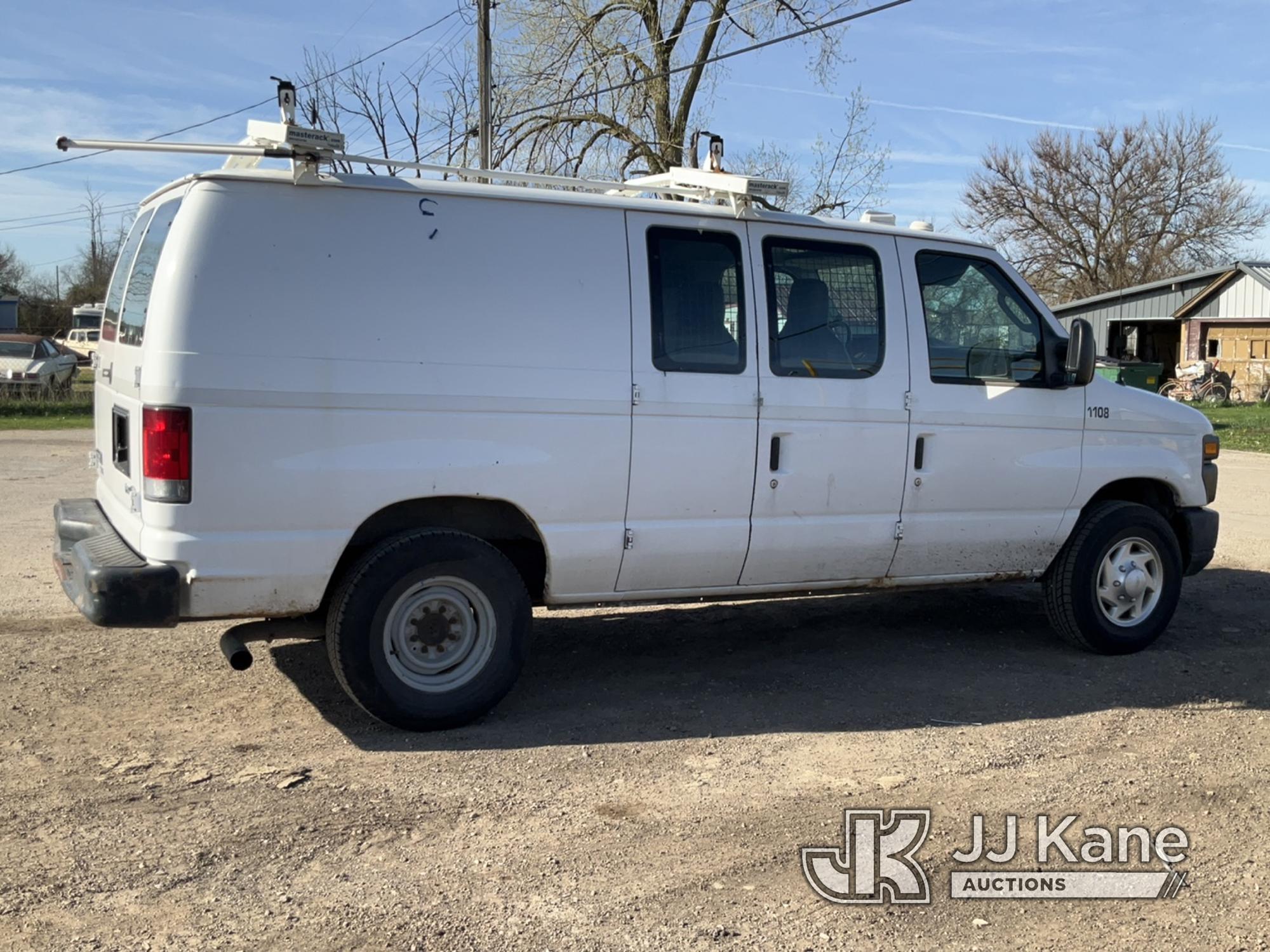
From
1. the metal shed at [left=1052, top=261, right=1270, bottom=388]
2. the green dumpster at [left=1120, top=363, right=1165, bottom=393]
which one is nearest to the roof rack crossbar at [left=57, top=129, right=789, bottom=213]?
the green dumpster at [left=1120, top=363, right=1165, bottom=393]

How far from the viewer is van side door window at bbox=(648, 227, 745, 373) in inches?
225

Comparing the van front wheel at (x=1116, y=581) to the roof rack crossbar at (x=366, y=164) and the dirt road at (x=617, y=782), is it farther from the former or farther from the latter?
the roof rack crossbar at (x=366, y=164)

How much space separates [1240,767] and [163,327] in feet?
15.4

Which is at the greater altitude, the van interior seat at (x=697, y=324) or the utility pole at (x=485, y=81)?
the utility pole at (x=485, y=81)

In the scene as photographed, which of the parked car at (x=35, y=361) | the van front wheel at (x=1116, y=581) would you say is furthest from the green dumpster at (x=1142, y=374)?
the van front wheel at (x=1116, y=581)

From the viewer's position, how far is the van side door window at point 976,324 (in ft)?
21.1

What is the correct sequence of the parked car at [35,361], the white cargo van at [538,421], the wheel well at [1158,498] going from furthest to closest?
the parked car at [35,361]
the wheel well at [1158,498]
the white cargo van at [538,421]

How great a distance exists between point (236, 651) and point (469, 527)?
1109 millimetres

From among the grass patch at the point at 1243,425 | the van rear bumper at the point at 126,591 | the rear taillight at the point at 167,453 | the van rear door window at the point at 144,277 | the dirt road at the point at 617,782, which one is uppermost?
the van rear door window at the point at 144,277

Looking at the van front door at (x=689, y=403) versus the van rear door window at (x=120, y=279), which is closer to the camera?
the van front door at (x=689, y=403)

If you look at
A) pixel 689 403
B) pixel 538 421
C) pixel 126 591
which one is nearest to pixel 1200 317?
pixel 689 403

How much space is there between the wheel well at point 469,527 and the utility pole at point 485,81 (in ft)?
53.7

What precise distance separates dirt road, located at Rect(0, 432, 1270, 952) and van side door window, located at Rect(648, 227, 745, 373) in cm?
164

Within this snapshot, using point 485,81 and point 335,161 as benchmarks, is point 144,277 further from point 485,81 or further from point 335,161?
point 485,81
